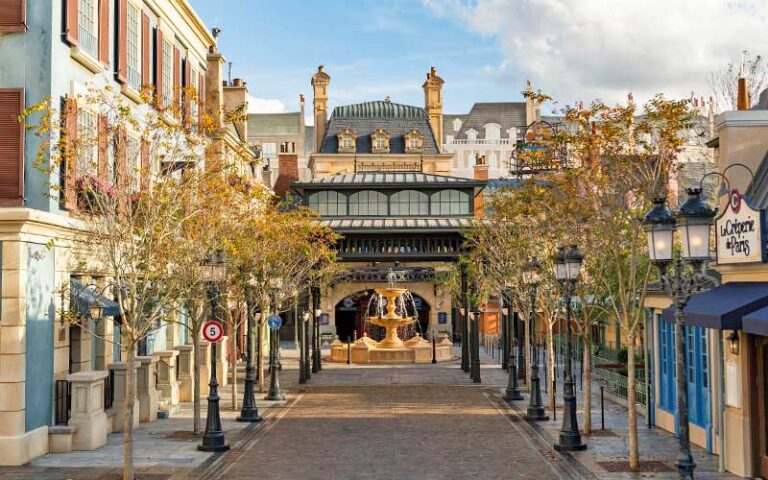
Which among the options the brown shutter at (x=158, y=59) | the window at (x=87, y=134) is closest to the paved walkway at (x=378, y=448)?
the window at (x=87, y=134)

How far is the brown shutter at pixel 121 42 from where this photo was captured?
82.3 feet

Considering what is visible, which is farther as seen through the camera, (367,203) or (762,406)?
(367,203)

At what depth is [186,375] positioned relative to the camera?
3148 centimetres

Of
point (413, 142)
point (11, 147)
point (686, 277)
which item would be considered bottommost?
point (686, 277)

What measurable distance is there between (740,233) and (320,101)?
74.4 meters

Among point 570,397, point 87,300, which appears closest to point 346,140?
point 87,300

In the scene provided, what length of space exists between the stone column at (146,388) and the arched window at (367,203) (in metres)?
19.7

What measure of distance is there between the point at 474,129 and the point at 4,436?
10692 centimetres

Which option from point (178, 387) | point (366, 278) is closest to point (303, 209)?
point (178, 387)

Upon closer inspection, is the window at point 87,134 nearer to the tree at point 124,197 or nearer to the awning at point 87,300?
the tree at point 124,197

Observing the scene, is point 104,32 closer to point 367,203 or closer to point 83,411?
point 83,411

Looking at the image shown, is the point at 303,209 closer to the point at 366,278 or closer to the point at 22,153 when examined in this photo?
the point at 22,153

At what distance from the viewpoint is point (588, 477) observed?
18109 mm

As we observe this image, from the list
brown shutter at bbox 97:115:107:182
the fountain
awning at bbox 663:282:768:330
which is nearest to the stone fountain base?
the fountain
